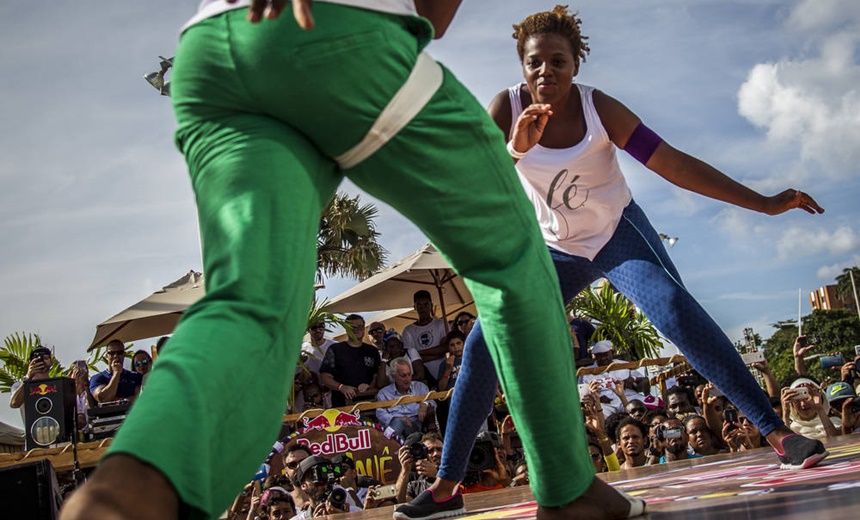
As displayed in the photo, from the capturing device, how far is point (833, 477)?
235 cm

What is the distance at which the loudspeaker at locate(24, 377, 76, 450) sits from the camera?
708 cm

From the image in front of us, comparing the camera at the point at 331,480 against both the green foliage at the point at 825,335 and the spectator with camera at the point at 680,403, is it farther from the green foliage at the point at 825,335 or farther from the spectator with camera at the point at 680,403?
the green foliage at the point at 825,335

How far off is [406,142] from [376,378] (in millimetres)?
8035

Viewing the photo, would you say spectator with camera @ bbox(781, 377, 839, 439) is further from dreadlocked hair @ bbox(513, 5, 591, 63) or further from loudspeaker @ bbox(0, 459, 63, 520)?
loudspeaker @ bbox(0, 459, 63, 520)

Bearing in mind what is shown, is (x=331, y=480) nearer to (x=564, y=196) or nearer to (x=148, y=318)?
(x=564, y=196)

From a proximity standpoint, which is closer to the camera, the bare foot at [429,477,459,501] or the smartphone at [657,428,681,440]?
the bare foot at [429,477,459,501]

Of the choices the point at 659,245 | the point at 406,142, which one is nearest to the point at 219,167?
the point at 406,142

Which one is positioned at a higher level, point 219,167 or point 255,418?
point 219,167

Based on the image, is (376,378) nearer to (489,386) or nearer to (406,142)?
(489,386)

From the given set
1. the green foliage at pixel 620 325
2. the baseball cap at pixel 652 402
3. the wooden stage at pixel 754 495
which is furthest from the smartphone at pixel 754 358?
the green foliage at pixel 620 325

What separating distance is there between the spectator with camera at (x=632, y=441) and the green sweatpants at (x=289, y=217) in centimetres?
515

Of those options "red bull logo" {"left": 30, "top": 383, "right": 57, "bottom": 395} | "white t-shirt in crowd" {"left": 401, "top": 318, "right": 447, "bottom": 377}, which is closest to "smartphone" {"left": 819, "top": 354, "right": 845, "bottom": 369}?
"white t-shirt in crowd" {"left": 401, "top": 318, "right": 447, "bottom": 377}

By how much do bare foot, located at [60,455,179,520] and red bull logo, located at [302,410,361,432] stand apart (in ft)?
20.2

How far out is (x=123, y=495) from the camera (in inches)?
36.8
